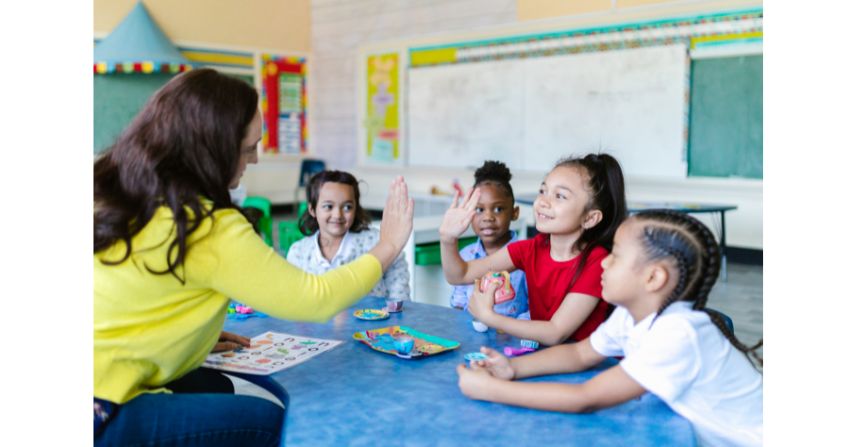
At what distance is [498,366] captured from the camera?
1390mm

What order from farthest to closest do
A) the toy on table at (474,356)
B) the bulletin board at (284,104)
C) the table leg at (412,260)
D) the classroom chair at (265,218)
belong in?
the bulletin board at (284,104) → the classroom chair at (265,218) → the table leg at (412,260) → the toy on table at (474,356)

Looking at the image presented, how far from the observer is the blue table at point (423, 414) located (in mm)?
1165

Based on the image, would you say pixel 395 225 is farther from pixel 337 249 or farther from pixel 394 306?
pixel 337 249

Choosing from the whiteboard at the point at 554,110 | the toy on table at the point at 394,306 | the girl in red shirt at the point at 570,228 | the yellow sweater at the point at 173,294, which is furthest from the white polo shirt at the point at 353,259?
the whiteboard at the point at 554,110

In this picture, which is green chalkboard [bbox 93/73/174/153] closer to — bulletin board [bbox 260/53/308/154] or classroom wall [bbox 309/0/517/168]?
bulletin board [bbox 260/53/308/154]

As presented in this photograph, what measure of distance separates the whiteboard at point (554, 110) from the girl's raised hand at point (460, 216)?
Result: 4.62 metres

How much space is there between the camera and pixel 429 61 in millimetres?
8172

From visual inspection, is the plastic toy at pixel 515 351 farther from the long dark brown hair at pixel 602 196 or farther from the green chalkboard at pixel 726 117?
the green chalkboard at pixel 726 117

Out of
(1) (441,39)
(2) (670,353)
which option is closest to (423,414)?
(2) (670,353)

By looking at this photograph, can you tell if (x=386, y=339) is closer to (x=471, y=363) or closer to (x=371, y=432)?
(x=471, y=363)

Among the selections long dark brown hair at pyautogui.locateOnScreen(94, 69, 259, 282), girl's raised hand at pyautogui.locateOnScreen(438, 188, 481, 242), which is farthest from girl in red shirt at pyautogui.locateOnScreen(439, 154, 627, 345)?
long dark brown hair at pyautogui.locateOnScreen(94, 69, 259, 282)

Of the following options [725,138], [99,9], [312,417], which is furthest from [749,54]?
[99,9]

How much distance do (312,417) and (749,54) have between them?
555 cm
